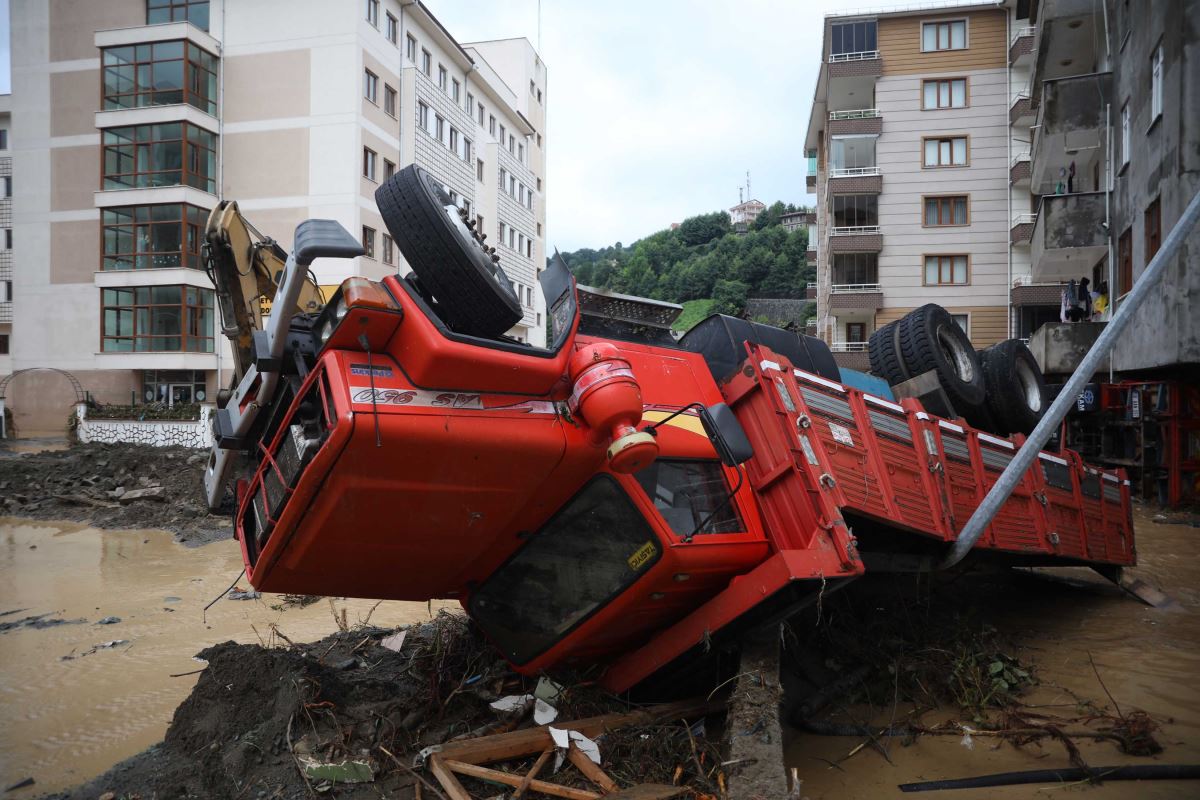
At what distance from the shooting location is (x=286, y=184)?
90.8ft

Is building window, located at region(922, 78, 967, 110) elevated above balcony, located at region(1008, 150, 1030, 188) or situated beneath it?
elevated above

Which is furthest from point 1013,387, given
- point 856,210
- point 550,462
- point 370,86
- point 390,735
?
point 856,210

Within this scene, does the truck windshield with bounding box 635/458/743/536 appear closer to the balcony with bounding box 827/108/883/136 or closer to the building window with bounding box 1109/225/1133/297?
the building window with bounding box 1109/225/1133/297

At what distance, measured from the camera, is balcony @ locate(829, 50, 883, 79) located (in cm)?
3089

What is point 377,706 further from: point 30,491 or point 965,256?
point 965,256

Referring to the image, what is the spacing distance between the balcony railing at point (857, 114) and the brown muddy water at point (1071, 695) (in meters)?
25.6

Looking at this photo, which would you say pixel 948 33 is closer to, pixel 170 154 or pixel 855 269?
pixel 855 269

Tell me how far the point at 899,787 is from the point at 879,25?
107ft

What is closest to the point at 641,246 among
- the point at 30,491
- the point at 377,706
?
the point at 30,491

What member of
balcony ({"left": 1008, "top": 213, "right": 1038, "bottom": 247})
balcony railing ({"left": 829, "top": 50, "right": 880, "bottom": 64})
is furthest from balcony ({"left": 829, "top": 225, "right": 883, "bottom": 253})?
balcony railing ({"left": 829, "top": 50, "right": 880, "bottom": 64})

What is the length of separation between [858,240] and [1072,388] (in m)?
27.4

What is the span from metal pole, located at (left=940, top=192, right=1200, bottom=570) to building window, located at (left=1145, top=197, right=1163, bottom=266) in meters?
8.93

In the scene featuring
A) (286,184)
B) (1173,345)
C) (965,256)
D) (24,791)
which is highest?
(286,184)

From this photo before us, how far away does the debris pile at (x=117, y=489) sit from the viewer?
50.3 ft
